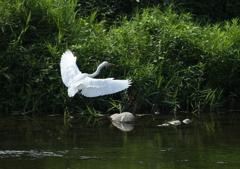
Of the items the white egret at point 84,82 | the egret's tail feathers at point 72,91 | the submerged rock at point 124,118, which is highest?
the white egret at point 84,82

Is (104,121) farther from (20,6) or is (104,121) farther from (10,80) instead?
(20,6)

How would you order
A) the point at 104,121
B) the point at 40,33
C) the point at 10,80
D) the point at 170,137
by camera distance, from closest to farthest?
the point at 170,137
the point at 104,121
the point at 10,80
the point at 40,33

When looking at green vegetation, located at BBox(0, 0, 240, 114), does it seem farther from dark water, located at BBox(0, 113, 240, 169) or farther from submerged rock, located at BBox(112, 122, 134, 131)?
submerged rock, located at BBox(112, 122, 134, 131)

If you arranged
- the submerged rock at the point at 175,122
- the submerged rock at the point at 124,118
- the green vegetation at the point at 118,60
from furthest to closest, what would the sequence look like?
the green vegetation at the point at 118,60 < the submerged rock at the point at 124,118 < the submerged rock at the point at 175,122

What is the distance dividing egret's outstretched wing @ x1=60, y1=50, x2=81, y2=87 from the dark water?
0.68m

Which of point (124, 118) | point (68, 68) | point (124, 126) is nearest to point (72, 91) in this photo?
point (68, 68)

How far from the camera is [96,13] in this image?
12.1m

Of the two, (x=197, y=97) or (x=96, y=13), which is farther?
(x=96, y=13)

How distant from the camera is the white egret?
8.28 meters

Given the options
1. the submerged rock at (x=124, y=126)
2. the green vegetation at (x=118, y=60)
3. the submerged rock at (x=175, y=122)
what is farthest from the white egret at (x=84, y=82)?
the submerged rock at (x=175, y=122)

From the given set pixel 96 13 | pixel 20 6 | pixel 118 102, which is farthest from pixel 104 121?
pixel 96 13

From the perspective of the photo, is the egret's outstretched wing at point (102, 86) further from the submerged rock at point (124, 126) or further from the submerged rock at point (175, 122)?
the submerged rock at point (175, 122)

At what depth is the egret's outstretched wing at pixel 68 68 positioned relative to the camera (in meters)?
8.79

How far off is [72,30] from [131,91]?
5.99 feet
